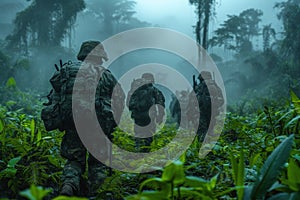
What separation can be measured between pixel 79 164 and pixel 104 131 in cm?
51

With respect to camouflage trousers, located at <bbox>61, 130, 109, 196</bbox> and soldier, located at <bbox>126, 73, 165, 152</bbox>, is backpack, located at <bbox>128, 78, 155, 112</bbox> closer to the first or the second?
soldier, located at <bbox>126, 73, 165, 152</bbox>

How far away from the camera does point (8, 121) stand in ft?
17.1

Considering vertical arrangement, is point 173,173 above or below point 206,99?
below

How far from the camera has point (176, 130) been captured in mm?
10148

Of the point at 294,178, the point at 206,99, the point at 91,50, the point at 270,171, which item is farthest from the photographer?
the point at 206,99

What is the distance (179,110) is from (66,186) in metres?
8.94

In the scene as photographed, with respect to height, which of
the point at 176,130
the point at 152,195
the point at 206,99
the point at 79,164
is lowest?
the point at 176,130

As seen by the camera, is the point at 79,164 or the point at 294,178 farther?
the point at 79,164

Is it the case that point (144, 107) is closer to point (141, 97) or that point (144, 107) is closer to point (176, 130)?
point (141, 97)

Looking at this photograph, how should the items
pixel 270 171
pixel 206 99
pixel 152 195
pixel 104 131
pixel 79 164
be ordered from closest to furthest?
1. pixel 152 195
2. pixel 270 171
3. pixel 79 164
4. pixel 104 131
5. pixel 206 99

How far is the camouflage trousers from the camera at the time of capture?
3.27 metres

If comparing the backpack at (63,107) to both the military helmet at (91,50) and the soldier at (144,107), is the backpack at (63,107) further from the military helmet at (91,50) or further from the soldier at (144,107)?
the soldier at (144,107)

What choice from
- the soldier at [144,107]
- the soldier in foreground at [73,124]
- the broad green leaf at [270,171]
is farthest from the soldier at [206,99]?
the broad green leaf at [270,171]

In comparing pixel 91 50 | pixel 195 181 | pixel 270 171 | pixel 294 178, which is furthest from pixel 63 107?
pixel 294 178
